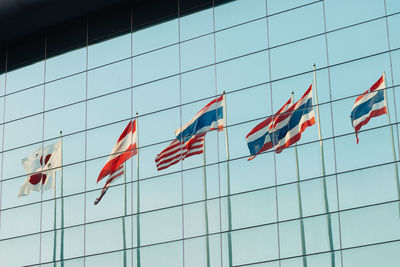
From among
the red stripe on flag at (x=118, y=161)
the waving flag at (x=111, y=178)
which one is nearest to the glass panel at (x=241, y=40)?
the red stripe on flag at (x=118, y=161)

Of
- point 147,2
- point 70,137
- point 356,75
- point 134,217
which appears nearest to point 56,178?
point 70,137

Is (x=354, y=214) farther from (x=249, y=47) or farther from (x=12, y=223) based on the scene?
(x=12, y=223)

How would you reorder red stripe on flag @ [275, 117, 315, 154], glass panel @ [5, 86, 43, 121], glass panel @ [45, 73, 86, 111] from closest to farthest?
red stripe on flag @ [275, 117, 315, 154] → glass panel @ [45, 73, 86, 111] → glass panel @ [5, 86, 43, 121]

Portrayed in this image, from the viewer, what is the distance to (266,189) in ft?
101

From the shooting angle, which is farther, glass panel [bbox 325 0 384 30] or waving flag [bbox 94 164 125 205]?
waving flag [bbox 94 164 125 205]

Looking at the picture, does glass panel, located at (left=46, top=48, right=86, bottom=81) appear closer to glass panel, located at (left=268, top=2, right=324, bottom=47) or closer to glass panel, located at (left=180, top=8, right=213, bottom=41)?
glass panel, located at (left=180, top=8, right=213, bottom=41)

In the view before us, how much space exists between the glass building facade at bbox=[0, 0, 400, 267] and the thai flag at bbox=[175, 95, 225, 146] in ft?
1.27

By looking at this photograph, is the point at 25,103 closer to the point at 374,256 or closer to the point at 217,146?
the point at 217,146

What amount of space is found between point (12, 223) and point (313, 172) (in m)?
13.0

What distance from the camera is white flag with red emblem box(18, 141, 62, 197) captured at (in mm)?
36438

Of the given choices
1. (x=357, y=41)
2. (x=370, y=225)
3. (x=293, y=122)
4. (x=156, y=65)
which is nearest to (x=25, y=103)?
(x=156, y=65)

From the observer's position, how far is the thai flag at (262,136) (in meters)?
31.7

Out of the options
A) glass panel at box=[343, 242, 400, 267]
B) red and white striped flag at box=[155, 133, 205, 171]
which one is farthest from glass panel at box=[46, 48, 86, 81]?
glass panel at box=[343, 242, 400, 267]

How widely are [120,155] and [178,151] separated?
8.69ft
